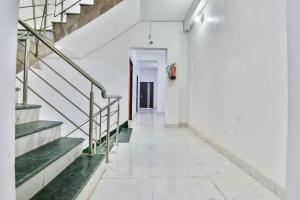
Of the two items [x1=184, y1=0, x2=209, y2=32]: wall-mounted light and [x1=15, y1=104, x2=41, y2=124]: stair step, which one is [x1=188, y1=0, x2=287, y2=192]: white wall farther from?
[x1=15, y1=104, x2=41, y2=124]: stair step

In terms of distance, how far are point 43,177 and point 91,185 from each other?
43 centimetres

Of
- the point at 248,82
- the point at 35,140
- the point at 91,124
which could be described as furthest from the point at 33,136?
the point at 248,82

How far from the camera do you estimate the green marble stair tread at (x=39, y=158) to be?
4.51ft

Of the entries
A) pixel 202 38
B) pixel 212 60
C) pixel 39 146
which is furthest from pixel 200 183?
pixel 202 38

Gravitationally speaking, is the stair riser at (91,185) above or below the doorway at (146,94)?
below

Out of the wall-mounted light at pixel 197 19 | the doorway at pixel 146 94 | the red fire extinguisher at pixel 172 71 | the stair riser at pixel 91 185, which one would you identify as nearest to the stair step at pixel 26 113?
the stair riser at pixel 91 185

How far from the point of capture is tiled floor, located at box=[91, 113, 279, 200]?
188cm

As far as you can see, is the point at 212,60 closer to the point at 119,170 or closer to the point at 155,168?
the point at 155,168

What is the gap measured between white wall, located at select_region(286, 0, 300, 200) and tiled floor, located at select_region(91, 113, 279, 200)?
1.24m

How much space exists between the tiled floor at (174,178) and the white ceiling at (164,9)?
340 cm

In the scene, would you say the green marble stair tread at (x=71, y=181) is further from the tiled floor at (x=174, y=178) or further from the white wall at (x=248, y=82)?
the white wall at (x=248, y=82)

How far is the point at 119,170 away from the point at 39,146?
888 mm

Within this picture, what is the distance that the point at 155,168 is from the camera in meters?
2.60

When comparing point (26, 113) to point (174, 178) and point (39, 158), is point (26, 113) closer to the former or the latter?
point (39, 158)
